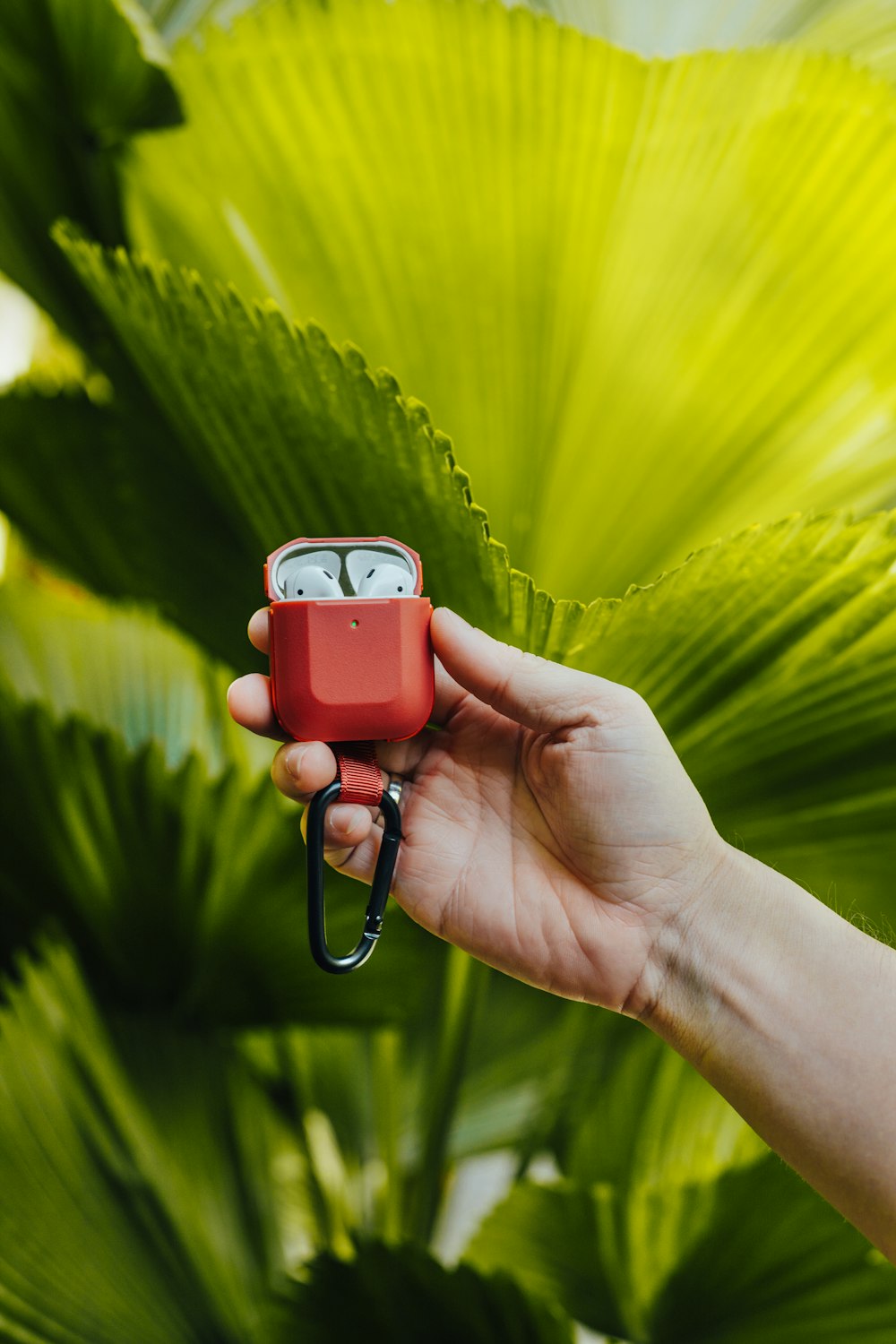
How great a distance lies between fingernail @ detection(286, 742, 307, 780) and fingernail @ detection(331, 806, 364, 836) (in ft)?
0.15

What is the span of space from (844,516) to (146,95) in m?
0.46

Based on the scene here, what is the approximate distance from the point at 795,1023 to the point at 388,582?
299 millimetres

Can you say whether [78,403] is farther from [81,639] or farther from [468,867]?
[468,867]

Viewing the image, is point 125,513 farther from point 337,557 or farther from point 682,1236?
point 682,1236

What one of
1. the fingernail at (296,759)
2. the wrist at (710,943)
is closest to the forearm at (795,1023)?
the wrist at (710,943)

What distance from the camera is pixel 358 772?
0.51 meters

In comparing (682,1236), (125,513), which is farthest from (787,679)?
(125,513)

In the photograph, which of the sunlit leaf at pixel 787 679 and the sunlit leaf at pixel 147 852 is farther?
the sunlit leaf at pixel 147 852

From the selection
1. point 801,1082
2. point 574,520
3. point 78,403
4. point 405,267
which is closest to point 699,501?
point 574,520

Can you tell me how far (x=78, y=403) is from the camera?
728 millimetres

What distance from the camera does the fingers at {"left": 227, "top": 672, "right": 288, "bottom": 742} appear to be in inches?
20.0

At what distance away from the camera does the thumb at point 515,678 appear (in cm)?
49

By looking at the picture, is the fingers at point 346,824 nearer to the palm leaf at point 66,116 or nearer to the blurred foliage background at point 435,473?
the blurred foliage background at point 435,473

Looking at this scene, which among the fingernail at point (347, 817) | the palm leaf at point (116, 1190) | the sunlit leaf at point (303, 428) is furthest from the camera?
the palm leaf at point (116, 1190)
